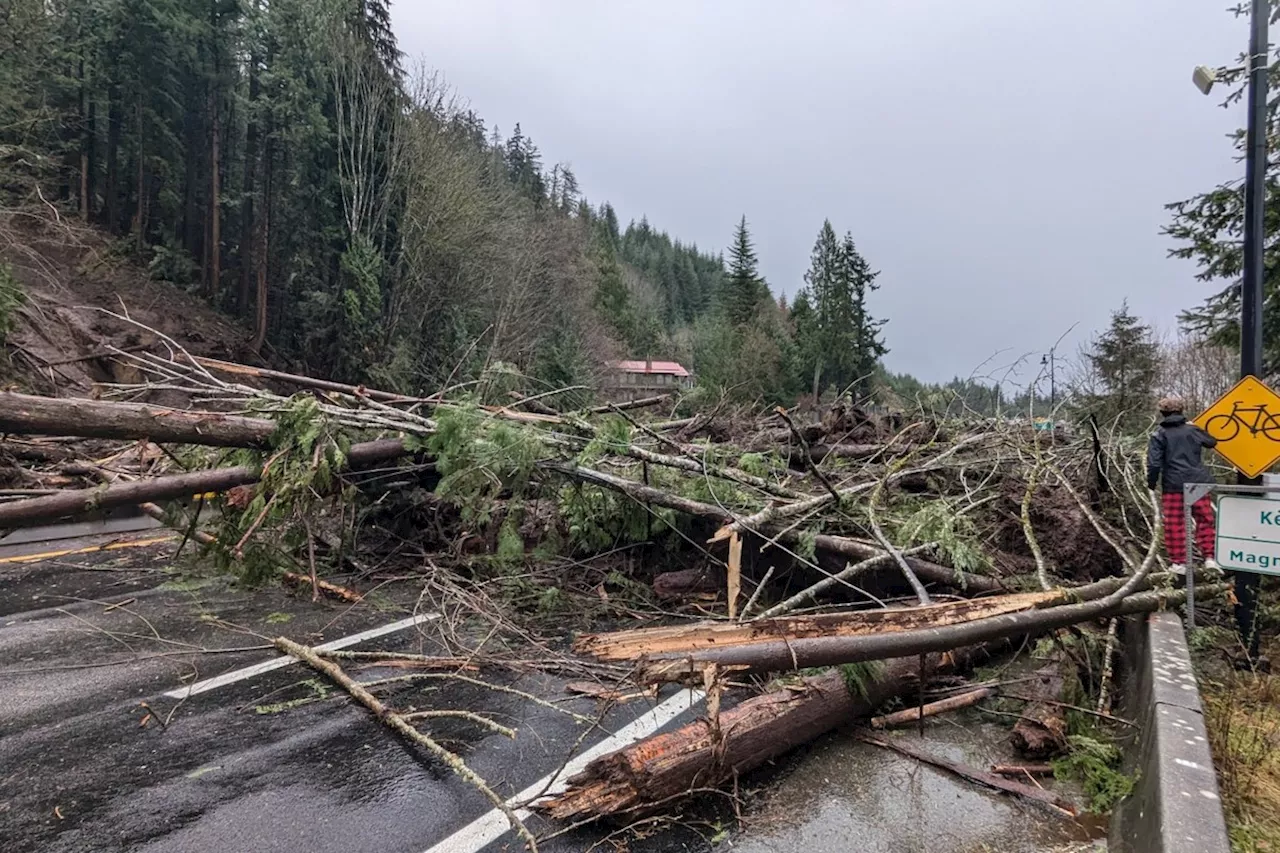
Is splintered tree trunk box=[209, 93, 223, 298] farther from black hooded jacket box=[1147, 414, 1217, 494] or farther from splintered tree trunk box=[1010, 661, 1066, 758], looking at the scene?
splintered tree trunk box=[1010, 661, 1066, 758]

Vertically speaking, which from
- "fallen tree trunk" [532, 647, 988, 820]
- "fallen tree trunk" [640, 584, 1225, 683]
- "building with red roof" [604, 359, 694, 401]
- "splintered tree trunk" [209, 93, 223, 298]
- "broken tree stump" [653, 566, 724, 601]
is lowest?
"fallen tree trunk" [532, 647, 988, 820]

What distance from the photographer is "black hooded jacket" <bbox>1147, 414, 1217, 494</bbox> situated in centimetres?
545

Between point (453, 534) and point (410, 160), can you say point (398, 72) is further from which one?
point (453, 534)

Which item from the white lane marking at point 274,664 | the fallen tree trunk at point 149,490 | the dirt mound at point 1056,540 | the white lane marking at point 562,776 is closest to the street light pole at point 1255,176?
the dirt mound at point 1056,540

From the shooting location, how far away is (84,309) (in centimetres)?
1759

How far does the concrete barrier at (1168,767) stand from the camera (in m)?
2.08

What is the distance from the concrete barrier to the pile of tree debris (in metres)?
0.37

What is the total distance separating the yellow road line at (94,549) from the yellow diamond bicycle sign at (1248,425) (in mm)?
10828

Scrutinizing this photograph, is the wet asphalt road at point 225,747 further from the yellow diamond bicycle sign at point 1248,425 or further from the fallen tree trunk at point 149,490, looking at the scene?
the yellow diamond bicycle sign at point 1248,425

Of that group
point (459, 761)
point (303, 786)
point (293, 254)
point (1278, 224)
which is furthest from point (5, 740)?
point (293, 254)

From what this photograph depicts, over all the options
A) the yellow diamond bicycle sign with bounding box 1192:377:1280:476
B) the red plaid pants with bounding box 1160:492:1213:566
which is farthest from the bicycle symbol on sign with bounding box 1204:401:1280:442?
the red plaid pants with bounding box 1160:492:1213:566

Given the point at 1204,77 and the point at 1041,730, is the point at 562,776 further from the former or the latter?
the point at 1204,77

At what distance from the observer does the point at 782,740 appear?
3332mm

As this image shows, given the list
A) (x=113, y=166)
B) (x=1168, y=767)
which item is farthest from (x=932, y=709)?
(x=113, y=166)
